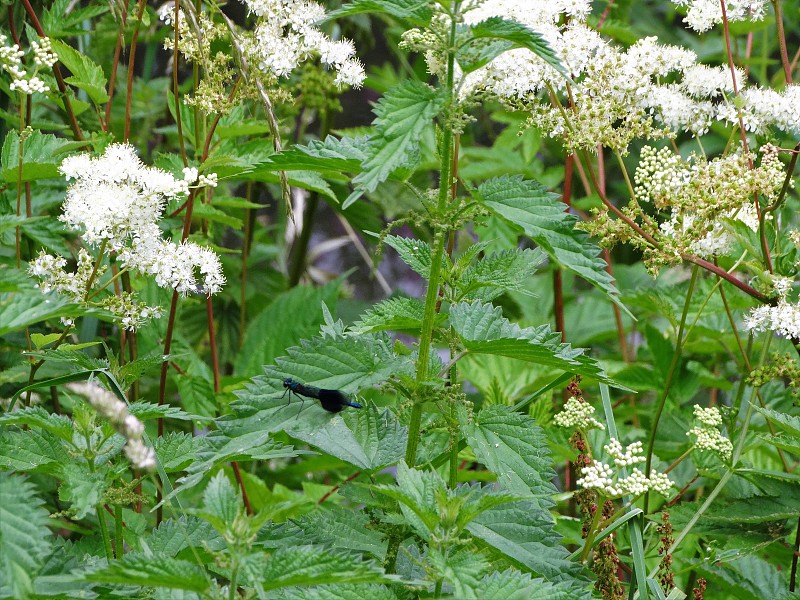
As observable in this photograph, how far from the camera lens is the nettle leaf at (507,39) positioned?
1.12 metres

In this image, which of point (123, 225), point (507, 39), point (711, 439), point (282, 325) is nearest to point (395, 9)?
point (507, 39)

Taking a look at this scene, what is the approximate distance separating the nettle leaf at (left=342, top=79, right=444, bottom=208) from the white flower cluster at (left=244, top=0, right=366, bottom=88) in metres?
0.56

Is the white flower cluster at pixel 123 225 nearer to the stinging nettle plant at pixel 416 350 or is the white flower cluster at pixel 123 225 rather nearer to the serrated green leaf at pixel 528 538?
the stinging nettle plant at pixel 416 350

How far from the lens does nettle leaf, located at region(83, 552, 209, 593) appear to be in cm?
99

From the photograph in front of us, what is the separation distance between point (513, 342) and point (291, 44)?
0.89 meters

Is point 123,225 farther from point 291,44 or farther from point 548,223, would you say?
point 548,223

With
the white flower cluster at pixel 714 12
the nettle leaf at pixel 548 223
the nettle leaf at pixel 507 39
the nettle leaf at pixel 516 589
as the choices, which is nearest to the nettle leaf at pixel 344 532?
the nettle leaf at pixel 516 589

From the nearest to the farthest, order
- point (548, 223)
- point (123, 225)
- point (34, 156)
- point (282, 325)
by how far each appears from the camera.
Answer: point (548, 223) < point (123, 225) < point (34, 156) < point (282, 325)

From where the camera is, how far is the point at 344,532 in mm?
1382

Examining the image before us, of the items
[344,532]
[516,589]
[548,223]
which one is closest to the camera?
[516,589]

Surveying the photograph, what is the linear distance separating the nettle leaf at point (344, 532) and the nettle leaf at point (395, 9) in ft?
2.45

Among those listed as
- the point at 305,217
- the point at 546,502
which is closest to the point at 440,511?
the point at 546,502

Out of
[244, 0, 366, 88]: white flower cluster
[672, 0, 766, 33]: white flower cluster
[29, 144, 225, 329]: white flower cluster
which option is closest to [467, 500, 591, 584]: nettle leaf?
[29, 144, 225, 329]: white flower cluster

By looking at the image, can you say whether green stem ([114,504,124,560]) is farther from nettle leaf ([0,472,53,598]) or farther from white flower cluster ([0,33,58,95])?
white flower cluster ([0,33,58,95])
